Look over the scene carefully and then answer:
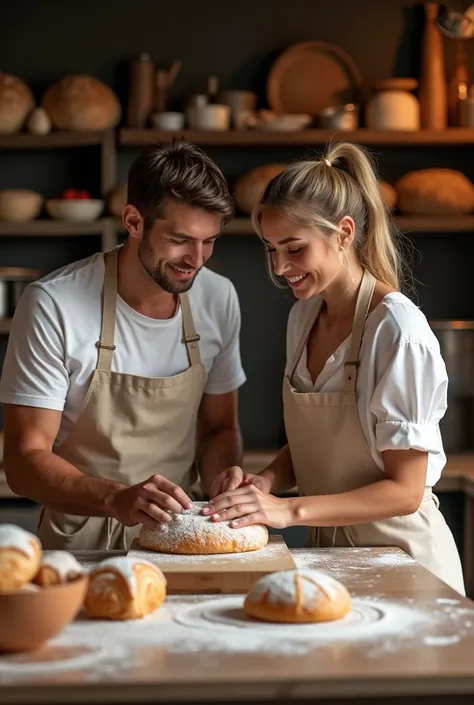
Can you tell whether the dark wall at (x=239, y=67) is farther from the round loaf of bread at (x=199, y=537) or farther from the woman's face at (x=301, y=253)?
the round loaf of bread at (x=199, y=537)


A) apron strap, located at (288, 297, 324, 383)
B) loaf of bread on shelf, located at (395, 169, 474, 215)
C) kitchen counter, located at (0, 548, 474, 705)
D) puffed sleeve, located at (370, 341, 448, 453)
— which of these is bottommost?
kitchen counter, located at (0, 548, 474, 705)

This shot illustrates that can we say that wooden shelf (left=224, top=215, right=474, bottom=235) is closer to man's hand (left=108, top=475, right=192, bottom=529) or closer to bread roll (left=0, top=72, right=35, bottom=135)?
bread roll (left=0, top=72, right=35, bottom=135)

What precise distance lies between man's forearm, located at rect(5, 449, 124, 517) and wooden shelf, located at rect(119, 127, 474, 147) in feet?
6.23

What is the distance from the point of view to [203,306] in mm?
2482

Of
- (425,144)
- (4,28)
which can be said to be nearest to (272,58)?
(425,144)

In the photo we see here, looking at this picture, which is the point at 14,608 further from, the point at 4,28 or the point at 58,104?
the point at 4,28

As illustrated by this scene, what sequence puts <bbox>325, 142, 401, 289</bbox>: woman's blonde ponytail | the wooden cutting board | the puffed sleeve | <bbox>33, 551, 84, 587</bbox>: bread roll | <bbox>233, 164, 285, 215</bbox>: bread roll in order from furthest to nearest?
1. <bbox>233, 164, 285, 215</bbox>: bread roll
2. <bbox>325, 142, 401, 289</bbox>: woman's blonde ponytail
3. the puffed sleeve
4. the wooden cutting board
5. <bbox>33, 551, 84, 587</bbox>: bread roll

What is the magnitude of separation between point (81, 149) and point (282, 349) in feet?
3.63

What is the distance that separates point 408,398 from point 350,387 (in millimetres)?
159

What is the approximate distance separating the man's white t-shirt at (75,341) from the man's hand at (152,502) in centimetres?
41

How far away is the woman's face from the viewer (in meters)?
2.04

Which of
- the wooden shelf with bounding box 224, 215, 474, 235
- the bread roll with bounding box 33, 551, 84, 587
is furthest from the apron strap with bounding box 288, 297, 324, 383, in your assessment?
the wooden shelf with bounding box 224, 215, 474, 235

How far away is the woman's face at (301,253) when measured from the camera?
204 cm

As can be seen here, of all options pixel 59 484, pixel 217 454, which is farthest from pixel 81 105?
pixel 59 484
